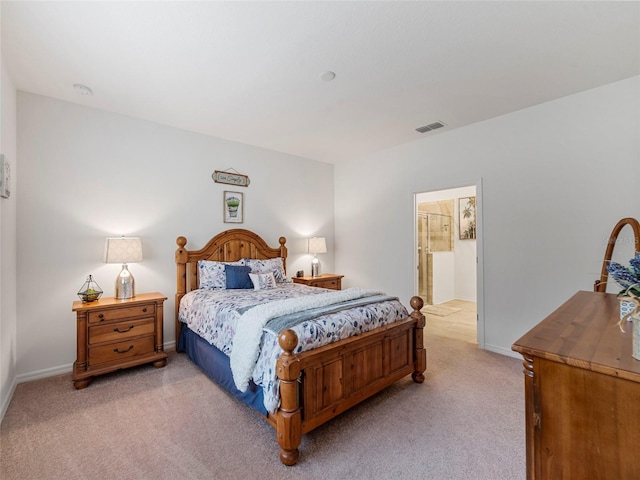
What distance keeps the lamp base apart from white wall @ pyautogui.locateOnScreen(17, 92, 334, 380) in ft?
0.79

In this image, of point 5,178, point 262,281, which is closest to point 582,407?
point 262,281

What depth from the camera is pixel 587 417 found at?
909mm

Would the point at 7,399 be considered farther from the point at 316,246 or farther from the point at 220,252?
the point at 316,246

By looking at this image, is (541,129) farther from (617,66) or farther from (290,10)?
(290,10)

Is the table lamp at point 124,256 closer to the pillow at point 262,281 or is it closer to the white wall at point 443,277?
the pillow at point 262,281

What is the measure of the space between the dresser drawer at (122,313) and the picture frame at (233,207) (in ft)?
4.97

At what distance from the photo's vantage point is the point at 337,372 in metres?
2.07

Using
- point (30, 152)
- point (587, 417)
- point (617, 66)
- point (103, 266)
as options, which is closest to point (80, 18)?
point (30, 152)

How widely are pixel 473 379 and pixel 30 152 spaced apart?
4.66 meters

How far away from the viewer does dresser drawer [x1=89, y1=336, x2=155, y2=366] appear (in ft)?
8.95

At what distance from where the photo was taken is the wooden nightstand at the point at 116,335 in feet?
8.72

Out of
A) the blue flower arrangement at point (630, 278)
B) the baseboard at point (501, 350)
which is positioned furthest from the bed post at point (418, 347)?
the blue flower arrangement at point (630, 278)

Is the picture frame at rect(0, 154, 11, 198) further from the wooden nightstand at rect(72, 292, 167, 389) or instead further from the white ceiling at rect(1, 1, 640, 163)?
the wooden nightstand at rect(72, 292, 167, 389)

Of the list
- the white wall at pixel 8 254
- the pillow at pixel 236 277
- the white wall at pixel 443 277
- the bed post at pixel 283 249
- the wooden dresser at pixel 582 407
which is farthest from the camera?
the white wall at pixel 443 277
